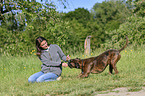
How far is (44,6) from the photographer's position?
448 inches

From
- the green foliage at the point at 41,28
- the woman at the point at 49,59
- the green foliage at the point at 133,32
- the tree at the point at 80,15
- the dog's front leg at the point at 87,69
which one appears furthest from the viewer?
the tree at the point at 80,15

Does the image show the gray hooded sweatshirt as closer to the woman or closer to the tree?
the woman

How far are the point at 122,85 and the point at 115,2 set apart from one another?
1874 inches

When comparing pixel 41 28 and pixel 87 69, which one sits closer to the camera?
pixel 87 69

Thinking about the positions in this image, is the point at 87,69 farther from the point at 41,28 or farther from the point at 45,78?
the point at 41,28

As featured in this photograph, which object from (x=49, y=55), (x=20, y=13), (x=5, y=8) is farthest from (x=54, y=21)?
(x=49, y=55)

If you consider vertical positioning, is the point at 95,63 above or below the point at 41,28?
below

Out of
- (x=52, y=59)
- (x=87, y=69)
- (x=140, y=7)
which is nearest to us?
(x=87, y=69)

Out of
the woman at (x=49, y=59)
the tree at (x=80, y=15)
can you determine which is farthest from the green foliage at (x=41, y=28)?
the tree at (x=80, y=15)

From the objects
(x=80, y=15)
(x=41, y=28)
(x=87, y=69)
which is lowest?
(x=87, y=69)

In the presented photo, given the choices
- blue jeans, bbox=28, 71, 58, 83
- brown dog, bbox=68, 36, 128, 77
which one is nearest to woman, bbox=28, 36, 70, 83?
blue jeans, bbox=28, 71, 58, 83

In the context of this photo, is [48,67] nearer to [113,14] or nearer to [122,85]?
[122,85]

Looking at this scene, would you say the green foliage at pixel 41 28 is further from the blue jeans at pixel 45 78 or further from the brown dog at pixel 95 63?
the brown dog at pixel 95 63

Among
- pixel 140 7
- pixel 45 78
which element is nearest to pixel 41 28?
pixel 45 78
